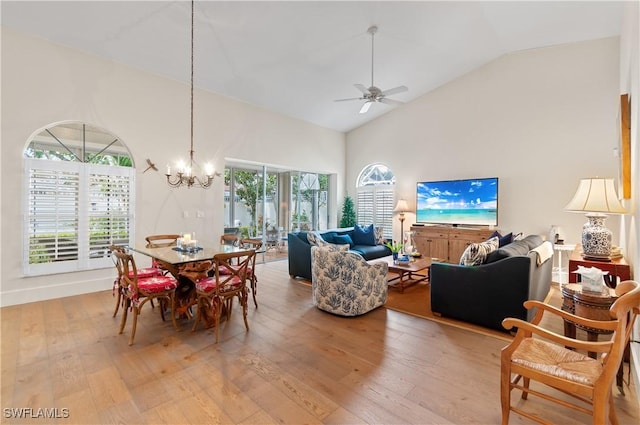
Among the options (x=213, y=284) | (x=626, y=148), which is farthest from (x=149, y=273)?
(x=626, y=148)

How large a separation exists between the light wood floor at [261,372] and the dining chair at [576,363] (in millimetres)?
423

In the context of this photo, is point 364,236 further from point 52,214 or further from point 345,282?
point 52,214

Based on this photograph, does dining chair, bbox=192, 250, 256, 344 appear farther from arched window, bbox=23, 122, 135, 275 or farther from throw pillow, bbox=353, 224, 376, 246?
throw pillow, bbox=353, 224, 376, 246

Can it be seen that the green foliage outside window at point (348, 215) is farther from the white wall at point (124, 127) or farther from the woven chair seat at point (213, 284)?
the woven chair seat at point (213, 284)

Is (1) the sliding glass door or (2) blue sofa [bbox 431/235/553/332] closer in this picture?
(2) blue sofa [bbox 431/235/553/332]

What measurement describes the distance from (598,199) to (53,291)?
695cm

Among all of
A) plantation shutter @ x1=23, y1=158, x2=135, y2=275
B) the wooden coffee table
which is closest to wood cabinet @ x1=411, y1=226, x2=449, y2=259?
the wooden coffee table

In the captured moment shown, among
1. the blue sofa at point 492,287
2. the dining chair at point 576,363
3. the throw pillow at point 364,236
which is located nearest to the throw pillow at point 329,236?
the throw pillow at point 364,236

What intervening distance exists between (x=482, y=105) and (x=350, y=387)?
20.8 ft

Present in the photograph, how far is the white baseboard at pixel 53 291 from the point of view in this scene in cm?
387

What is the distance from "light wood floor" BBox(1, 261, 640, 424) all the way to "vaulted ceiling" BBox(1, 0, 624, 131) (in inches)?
150

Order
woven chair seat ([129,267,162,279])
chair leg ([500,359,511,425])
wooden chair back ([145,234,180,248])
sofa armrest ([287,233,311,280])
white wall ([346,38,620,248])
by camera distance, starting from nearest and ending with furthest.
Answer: chair leg ([500,359,511,425])
woven chair seat ([129,267,162,279])
wooden chair back ([145,234,180,248])
white wall ([346,38,620,248])
sofa armrest ([287,233,311,280])

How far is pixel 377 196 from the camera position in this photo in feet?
26.6

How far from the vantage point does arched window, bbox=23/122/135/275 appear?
404 centimetres
